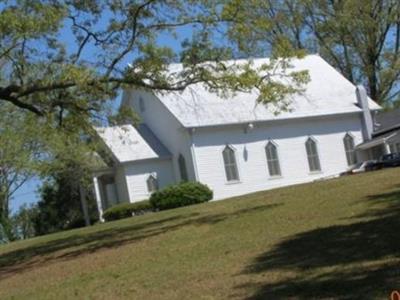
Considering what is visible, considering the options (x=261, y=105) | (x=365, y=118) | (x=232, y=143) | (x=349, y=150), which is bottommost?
(x=349, y=150)

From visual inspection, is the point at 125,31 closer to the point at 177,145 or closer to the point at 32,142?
the point at 177,145

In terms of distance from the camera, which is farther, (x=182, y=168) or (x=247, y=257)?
(x=182, y=168)

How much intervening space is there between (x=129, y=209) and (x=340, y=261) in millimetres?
27944

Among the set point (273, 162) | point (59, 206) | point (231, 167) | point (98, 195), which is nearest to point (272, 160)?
point (273, 162)

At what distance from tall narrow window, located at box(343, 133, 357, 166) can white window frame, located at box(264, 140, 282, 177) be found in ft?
15.4

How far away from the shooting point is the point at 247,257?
1326cm

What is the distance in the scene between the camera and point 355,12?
56.4m

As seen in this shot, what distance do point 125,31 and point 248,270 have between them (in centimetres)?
1112

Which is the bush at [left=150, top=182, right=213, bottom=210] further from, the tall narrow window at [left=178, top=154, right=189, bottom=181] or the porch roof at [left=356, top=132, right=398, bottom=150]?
the porch roof at [left=356, top=132, right=398, bottom=150]

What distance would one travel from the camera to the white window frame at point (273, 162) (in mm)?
43906

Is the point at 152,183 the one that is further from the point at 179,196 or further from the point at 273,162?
the point at 273,162

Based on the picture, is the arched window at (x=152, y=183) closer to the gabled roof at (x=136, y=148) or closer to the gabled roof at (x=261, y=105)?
the gabled roof at (x=136, y=148)

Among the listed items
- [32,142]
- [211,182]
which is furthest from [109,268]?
[32,142]

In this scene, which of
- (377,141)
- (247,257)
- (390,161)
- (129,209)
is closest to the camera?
(247,257)
